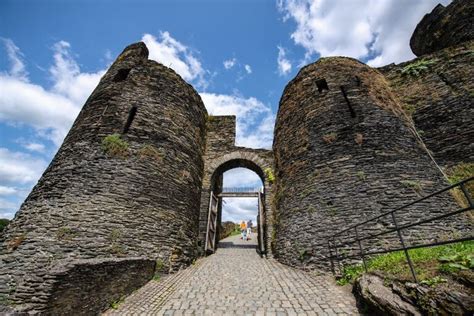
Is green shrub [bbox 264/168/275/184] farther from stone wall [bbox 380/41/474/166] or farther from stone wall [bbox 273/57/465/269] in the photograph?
stone wall [bbox 380/41/474/166]

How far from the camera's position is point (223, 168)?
1177cm

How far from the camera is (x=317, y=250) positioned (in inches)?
251

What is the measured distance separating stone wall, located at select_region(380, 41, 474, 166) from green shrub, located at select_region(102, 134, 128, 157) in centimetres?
1072

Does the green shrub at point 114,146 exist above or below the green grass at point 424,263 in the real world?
above

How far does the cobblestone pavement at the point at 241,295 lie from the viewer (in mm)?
4031

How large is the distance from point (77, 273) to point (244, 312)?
3.06 m

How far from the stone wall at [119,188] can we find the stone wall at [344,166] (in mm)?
4062

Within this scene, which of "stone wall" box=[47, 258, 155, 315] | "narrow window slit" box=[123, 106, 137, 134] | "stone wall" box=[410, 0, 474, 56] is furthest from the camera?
"stone wall" box=[410, 0, 474, 56]

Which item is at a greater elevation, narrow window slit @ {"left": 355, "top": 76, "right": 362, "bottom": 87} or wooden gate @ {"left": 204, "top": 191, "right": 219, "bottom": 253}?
narrow window slit @ {"left": 355, "top": 76, "right": 362, "bottom": 87}

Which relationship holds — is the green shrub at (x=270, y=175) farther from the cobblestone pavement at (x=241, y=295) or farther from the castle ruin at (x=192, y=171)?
the cobblestone pavement at (x=241, y=295)

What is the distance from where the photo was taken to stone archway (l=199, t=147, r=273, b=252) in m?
10.2

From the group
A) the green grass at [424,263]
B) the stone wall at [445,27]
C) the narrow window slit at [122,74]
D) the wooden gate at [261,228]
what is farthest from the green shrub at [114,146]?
the stone wall at [445,27]

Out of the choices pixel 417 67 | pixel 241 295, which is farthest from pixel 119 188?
pixel 417 67

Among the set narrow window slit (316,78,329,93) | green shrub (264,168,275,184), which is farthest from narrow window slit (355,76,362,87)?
green shrub (264,168,275,184)
